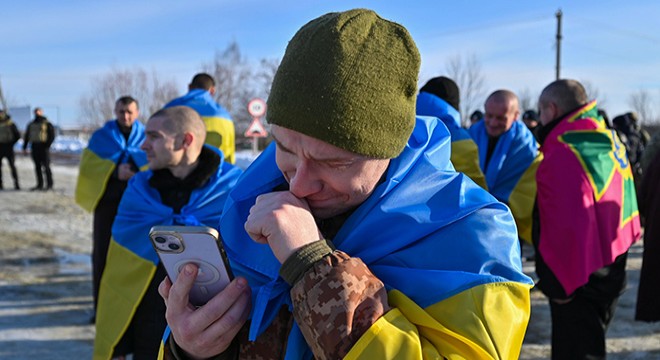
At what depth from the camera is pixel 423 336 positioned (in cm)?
130

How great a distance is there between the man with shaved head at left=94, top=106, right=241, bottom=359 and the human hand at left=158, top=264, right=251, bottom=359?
208 centimetres

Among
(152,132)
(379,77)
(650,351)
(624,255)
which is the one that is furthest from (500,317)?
(650,351)

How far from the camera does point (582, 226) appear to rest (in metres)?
4.14

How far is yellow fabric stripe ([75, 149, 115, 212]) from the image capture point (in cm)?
601

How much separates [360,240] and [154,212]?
8.00 ft

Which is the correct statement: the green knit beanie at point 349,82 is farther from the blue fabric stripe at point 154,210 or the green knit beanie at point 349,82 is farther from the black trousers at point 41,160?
the black trousers at point 41,160

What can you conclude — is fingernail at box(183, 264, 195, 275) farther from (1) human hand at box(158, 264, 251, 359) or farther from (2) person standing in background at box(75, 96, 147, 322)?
(2) person standing in background at box(75, 96, 147, 322)

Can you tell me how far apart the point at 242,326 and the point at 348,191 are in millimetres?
407

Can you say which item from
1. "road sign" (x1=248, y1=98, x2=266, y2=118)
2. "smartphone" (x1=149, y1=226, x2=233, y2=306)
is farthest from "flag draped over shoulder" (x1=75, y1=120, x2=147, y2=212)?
"road sign" (x1=248, y1=98, x2=266, y2=118)

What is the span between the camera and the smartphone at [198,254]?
1410 mm

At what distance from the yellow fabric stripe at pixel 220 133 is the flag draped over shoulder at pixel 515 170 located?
7.76ft

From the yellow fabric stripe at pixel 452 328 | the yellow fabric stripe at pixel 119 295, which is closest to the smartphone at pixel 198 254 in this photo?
the yellow fabric stripe at pixel 452 328

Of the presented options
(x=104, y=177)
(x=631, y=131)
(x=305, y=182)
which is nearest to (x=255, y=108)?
(x=631, y=131)

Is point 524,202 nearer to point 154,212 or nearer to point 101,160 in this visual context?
point 154,212
